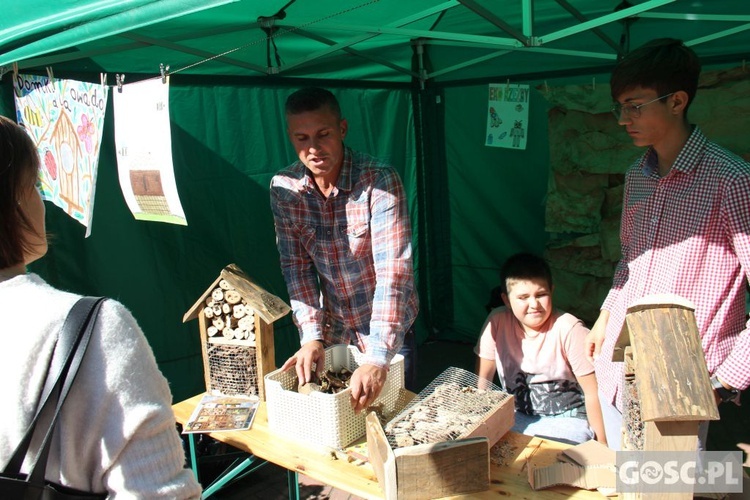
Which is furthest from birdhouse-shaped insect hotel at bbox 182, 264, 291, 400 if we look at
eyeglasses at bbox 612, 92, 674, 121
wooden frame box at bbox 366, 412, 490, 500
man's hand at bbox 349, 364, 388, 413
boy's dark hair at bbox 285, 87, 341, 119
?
eyeglasses at bbox 612, 92, 674, 121

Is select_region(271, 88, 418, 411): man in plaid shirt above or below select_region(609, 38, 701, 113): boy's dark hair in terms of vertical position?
below

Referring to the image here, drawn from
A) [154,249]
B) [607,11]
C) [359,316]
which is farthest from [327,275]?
[607,11]

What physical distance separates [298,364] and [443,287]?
3443mm

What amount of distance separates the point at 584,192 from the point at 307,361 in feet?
10.0

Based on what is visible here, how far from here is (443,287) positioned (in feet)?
18.1

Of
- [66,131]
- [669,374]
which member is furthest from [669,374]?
[66,131]

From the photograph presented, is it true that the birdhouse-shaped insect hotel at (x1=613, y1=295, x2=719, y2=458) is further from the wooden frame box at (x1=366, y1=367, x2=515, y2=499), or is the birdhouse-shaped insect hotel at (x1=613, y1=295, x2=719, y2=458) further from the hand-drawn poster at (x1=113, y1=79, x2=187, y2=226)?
the hand-drawn poster at (x1=113, y1=79, x2=187, y2=226)

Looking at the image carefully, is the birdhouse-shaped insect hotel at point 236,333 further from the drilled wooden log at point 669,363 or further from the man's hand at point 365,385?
the drilled wooden log at point 669,363

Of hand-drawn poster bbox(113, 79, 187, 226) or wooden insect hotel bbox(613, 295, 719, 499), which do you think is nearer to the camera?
wooden insect hotel bbox(613, 295, 719, 499)

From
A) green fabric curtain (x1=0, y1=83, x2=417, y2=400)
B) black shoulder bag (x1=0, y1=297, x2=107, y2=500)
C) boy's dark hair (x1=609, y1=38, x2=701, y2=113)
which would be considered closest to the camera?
black shoulder bag (x1=0, y1=297, x2=107, y2=500)

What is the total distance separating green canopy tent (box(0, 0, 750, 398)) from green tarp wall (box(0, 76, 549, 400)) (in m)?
0.01

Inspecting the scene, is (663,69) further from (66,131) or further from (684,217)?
(66,131)

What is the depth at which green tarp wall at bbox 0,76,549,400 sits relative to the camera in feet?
11.3

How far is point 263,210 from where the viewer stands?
4.16 m
